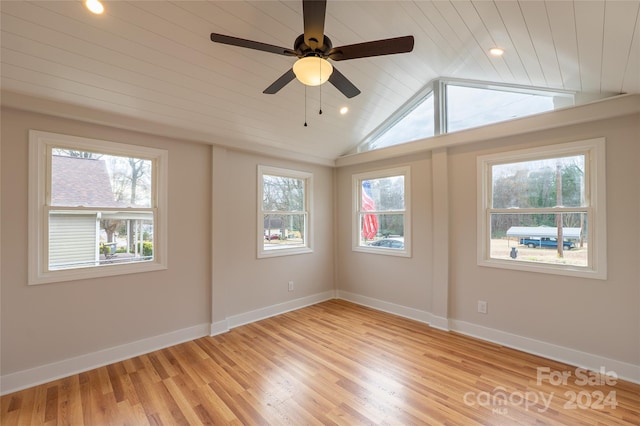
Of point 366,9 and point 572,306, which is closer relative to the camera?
point 366,9

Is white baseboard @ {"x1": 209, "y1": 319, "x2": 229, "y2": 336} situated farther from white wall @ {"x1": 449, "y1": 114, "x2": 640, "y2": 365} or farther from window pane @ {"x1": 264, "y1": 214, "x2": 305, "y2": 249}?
white wall @ {"x1": 449, "y1": 114, "x2": 640, "y2": 365}

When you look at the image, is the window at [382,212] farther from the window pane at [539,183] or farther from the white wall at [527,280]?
the window pane at [539,183]

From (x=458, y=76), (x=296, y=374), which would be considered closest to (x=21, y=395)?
(x=296, y=374)

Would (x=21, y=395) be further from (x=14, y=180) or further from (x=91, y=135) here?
(x=91, y=135)

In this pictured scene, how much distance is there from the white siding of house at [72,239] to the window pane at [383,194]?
359 cm

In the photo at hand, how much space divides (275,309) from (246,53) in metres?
3.32

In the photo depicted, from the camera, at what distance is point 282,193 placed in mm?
4469

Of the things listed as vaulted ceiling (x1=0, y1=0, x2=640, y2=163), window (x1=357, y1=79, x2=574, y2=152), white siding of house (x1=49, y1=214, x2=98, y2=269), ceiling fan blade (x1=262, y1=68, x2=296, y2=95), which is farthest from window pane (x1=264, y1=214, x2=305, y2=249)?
ceiling fan blade (x1=262, y1=68, x2=296, y2=95)

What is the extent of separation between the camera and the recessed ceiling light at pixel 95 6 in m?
1.83

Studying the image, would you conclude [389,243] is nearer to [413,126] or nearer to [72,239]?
[413,126]

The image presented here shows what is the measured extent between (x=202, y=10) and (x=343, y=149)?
2942 millimetres

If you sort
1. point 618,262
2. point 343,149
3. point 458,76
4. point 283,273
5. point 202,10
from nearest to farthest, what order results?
point 202,10 → point 618,262 → point 458,76 → point 283,273 → point 343,149

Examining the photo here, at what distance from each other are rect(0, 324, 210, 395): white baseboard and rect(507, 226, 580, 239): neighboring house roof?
3.84 m

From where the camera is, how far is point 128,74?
242cm
